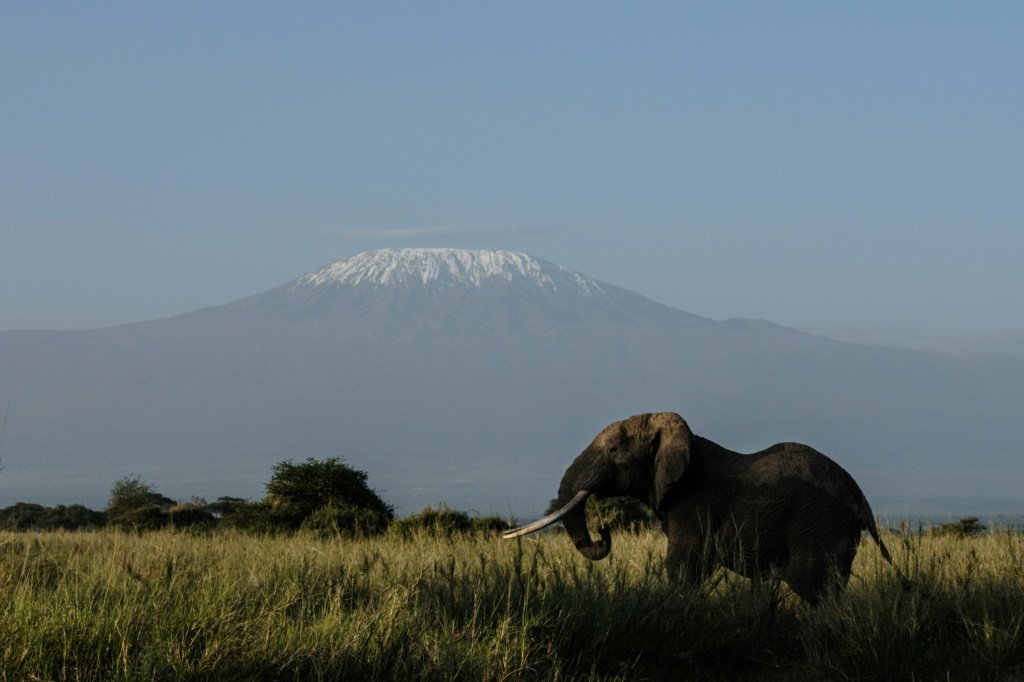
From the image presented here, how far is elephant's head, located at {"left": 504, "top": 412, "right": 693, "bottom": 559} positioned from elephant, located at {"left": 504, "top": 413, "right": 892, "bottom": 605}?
0.01 metres

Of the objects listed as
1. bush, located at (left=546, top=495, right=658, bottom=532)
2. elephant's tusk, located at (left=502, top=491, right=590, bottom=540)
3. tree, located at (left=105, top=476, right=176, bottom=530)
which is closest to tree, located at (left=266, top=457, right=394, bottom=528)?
tree, located at (left=105, top=476, right=176, bottom=530)

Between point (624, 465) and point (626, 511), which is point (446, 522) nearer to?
point (626, 511)

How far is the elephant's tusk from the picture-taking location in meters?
11.1

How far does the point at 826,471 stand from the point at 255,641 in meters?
4.92

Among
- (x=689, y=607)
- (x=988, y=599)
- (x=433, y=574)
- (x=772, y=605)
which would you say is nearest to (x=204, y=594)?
(x=433, y=574)

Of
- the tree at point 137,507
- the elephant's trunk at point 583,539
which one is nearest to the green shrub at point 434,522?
the tree at point 137,507

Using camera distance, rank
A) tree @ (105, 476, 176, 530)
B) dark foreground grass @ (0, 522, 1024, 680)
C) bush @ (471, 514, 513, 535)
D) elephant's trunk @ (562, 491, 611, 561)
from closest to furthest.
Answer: dark foreground grass @ (0, 522, 1024, 680), elephant's trunk @ (562, 491, 611, 561), bush @ (471, 514, 513, 535), tree @ (105, 476, 176, 530)

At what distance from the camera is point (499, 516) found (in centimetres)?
2123

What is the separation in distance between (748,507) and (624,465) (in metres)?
1.06

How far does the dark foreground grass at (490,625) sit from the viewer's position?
8188 mm

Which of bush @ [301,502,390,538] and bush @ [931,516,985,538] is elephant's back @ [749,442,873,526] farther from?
bush @ [301,502,390,538]

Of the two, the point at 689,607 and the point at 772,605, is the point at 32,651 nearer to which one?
the point at 689,607

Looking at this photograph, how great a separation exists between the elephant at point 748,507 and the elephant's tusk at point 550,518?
0.02 m

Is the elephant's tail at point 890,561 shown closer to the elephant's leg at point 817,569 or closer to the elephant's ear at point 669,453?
the elephant's leg at point 817,569
